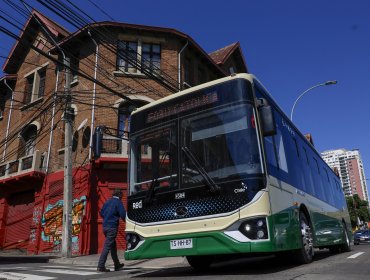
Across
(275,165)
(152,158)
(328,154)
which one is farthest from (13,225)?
(328,154)

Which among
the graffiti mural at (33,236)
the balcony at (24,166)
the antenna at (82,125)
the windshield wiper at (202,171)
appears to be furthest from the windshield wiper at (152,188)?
the graffiti mural at (33,236)

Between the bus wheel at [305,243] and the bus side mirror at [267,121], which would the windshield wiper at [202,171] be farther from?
the bus wheel at [305,243]

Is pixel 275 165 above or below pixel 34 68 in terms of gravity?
below

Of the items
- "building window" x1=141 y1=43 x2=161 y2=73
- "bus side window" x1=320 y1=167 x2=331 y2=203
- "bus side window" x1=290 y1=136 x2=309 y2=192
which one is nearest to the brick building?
"building window" x1=141 y1=43 x2=161 y2=73

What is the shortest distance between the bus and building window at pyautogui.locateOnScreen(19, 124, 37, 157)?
630 inches

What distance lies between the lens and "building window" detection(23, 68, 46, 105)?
73.3ft

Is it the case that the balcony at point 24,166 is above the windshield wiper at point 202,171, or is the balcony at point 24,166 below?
above

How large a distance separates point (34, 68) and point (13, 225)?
29.0 feet

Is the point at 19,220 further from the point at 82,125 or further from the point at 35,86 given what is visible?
the point at 35,86

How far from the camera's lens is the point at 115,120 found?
61.0ft

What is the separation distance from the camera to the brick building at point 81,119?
58.6ft

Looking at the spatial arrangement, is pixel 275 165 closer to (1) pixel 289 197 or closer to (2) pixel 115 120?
(1) pixel 289 197

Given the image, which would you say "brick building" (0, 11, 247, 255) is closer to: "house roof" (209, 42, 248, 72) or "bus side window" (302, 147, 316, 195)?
"house roof" (209, 42, 248, 72)

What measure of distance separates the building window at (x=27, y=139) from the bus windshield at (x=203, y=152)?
16358 mm
